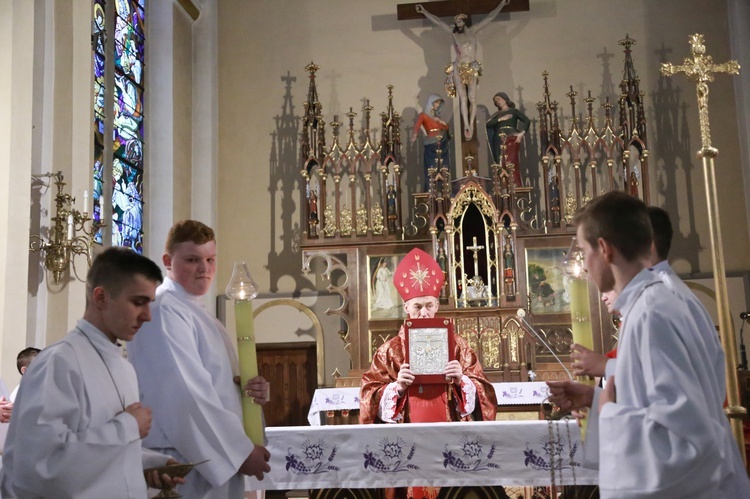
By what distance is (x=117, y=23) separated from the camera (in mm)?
10461

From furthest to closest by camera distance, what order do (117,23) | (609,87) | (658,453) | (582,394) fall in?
(609,87), (117,23), (582,394), (658,453)

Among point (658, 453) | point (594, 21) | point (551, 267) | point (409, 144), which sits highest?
point (594, 21)

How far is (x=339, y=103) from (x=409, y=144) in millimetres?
1140

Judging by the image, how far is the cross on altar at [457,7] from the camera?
1109 cm

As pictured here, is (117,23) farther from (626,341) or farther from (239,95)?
(626,341)

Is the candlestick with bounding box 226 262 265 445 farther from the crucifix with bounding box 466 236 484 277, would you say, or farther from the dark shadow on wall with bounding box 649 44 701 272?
the dark shadow on wall with bounding box 649 44 701 272

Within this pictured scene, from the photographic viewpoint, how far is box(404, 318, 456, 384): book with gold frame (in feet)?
18.6

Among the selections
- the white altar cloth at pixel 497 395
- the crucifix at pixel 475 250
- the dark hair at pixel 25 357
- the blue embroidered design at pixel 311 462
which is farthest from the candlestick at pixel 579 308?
the crucifix at pixel 475 250

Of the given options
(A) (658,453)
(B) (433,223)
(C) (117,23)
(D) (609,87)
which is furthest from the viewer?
(D) (609,87)

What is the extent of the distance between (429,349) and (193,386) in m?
2.45

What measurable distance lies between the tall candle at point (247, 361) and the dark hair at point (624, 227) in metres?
1.50

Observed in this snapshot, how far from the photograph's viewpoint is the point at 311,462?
469 centimetres

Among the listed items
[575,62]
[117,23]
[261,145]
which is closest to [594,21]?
[575,62]

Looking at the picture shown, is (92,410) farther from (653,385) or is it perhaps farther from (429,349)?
(429,349)
